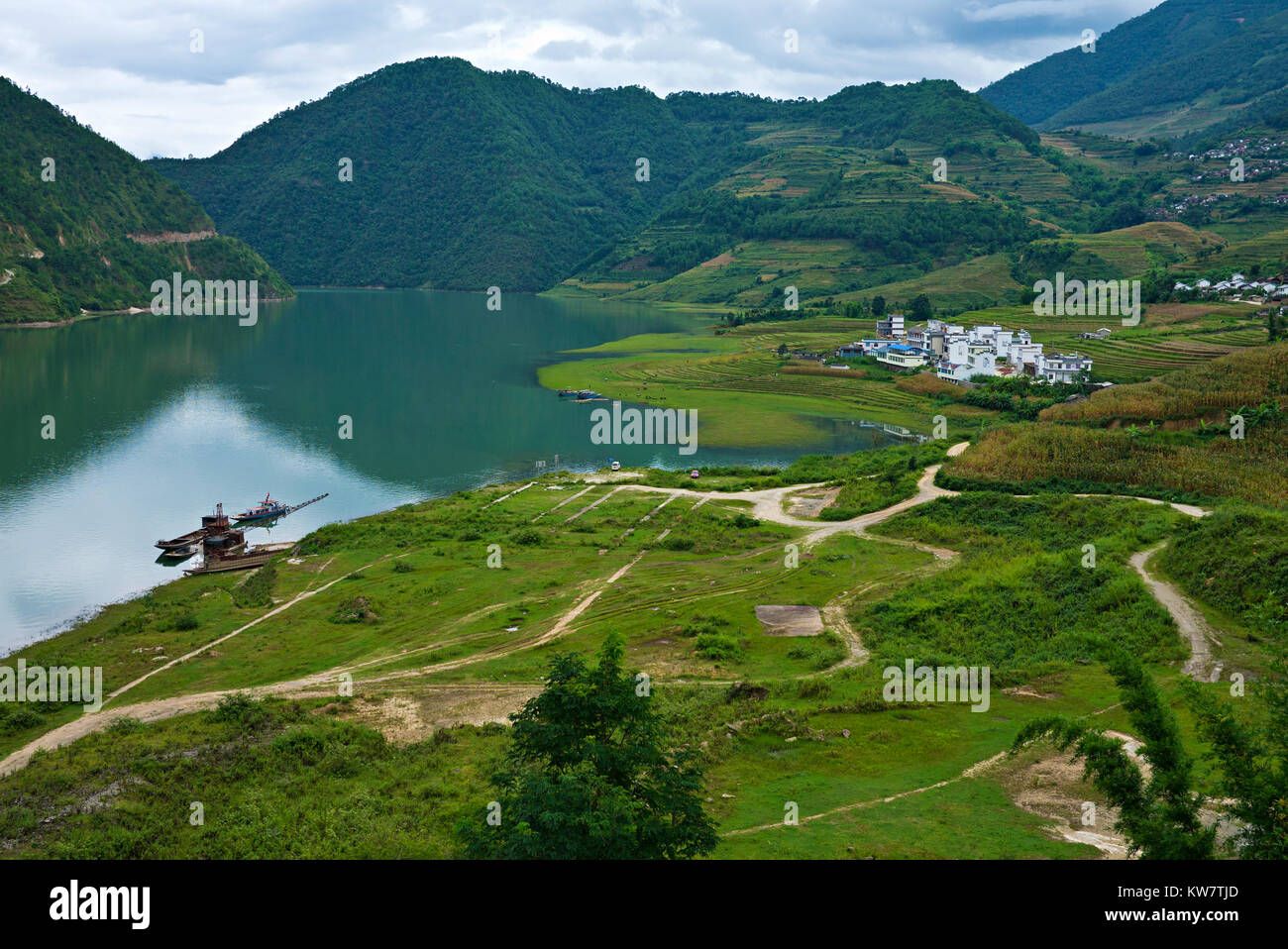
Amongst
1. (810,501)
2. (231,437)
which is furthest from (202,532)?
(810,501)

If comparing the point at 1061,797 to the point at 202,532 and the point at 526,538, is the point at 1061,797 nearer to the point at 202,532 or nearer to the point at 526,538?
the point at 526,538

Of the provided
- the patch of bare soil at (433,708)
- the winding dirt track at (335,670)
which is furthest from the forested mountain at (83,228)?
the patch of bare soil at (433,708)

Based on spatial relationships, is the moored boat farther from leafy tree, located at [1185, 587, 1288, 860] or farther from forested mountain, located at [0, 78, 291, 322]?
forested mountain, located at [0, 78, 291, 322]

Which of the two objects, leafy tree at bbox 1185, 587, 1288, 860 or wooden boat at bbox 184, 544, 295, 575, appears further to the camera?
wooden boat at bbox 184, 544, 295, 575

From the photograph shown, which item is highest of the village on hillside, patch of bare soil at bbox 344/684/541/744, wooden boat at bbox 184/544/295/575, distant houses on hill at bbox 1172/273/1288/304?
distant houses on hill at bbox 1172/273/1288/304

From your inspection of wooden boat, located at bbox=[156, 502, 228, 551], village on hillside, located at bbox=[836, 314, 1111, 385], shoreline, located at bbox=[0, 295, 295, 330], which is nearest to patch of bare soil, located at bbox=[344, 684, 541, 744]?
wooden boat, located at bbox=[156, 502, 228, 551]
